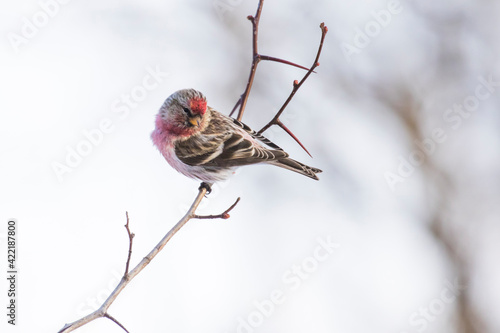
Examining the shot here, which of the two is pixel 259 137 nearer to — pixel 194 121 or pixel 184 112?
pixel 194 121

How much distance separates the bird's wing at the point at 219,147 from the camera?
18.6 ft

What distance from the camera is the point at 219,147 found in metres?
5.80

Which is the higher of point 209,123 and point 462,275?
point 462,275

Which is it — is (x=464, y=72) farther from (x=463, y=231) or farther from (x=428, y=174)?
(x=463, y=231)

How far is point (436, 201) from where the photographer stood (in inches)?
485

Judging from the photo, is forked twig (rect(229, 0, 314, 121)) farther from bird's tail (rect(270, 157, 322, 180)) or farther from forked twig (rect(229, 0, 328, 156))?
bird's tail (rect(270, 157, 322, 180))

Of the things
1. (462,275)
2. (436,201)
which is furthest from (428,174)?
(462,275)

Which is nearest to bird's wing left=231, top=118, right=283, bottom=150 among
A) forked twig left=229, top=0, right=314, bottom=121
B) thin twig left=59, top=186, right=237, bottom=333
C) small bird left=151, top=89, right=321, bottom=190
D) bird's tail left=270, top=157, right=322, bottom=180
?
small bird left=151, top=89, right=321, bottom=190

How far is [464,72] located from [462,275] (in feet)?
14.2

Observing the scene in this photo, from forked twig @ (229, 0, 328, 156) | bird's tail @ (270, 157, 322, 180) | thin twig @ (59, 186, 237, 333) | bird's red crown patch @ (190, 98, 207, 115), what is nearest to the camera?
thin twig @ (59, 186, 237, 333)

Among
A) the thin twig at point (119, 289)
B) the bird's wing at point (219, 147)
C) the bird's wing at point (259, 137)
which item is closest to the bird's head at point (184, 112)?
the bird's wing at point (219, 147)

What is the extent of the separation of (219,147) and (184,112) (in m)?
0.49

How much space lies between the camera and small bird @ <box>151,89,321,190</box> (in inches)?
223

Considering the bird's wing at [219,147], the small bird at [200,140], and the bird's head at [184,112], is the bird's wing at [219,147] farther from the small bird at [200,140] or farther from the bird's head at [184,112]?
the bird's head at [184,112]
